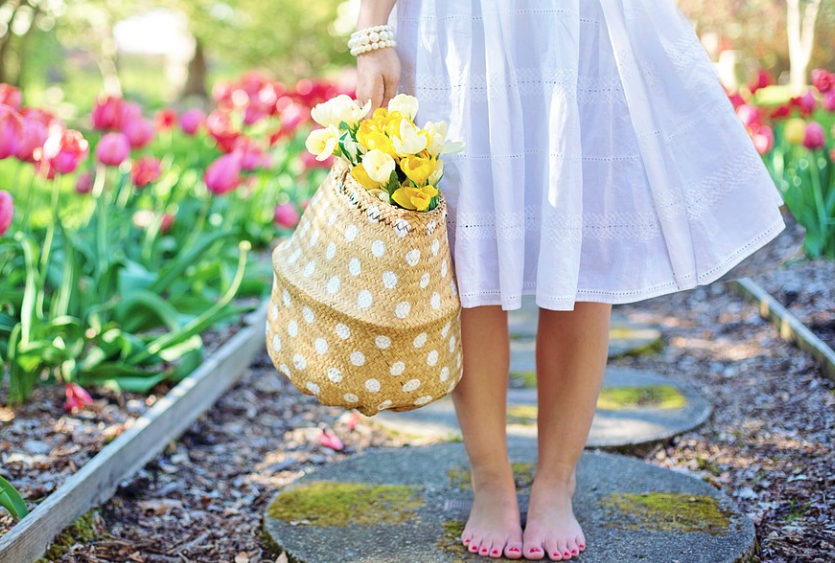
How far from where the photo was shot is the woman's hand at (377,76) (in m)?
1.64

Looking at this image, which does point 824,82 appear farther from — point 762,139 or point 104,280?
point 104,280

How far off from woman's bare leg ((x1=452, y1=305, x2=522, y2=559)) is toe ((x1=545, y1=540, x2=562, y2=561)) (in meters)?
0.05

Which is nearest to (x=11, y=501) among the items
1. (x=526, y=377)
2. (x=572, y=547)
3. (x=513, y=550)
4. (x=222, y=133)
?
(x=513, y=550)

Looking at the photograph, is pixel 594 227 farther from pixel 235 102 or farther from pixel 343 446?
pixel 235 102

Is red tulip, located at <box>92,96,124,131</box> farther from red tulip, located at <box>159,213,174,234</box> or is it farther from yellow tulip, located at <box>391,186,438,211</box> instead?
yellow tulip, located at <box>391,186,438,211</box>

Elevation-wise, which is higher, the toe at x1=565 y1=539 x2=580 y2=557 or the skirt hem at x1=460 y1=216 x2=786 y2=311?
the skirt hem at x1=460 y1=216 x2=786 y2=311

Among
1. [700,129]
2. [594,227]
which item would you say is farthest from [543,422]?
[700,129]

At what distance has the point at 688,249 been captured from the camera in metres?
1.68

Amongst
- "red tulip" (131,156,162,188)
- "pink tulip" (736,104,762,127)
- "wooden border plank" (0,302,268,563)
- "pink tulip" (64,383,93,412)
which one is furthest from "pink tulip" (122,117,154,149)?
"pink tulip" (736,104,762,127)

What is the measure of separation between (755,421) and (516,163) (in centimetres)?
137

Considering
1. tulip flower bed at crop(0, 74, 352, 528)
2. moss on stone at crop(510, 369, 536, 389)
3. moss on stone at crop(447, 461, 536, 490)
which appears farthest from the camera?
moss on stone at crop(510, 369, 536, 389)

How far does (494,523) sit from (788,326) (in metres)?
1.86

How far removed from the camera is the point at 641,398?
279cm

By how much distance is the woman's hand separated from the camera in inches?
64.6
